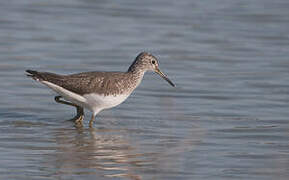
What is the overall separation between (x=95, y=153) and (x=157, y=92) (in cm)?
391

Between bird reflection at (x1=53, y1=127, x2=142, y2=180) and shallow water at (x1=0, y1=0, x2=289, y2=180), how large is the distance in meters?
0.01

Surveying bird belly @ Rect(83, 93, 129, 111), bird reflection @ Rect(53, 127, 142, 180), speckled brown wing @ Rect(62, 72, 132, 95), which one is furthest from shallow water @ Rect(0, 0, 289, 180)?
speckled brown wing @ Rect(62, 72, 132, 95)

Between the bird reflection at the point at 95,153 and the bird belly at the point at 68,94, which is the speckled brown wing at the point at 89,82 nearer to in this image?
the bird belly at the point at 68,94

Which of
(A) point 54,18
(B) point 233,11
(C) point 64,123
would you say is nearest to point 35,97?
(C) point 64,123

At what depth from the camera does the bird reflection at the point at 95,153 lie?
8.45 meters

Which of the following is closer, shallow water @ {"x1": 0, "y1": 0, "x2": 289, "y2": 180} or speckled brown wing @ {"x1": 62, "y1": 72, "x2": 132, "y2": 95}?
shallow water @ {"x1": 0, "y1": 0, "x2": 289, "y2": 180}

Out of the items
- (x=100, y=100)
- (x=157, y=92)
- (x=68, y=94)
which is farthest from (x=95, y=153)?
(x=157, y=92)

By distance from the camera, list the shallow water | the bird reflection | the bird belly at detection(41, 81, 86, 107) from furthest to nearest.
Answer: the bird belly at detection(41, 81, 86, 107) < the shallow water < the bird reflection

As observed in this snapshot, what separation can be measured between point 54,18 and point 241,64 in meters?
5.65

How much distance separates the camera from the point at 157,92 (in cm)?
1312

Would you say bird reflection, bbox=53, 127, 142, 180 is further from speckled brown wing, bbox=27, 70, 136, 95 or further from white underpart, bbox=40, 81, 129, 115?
speckled brown wing, bbox=27, 70, 136, 95

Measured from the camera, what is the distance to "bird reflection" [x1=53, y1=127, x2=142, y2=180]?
8445mm

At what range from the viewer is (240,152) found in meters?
9.40

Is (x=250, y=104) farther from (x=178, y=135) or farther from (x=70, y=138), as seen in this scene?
(x=70, y=138)
